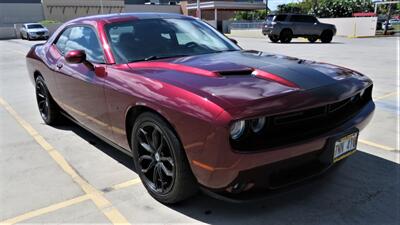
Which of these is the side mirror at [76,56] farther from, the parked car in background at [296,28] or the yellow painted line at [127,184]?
the parked car in background at [296,28]

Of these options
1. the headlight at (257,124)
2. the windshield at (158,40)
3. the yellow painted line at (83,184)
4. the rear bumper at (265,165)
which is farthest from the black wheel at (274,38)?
the headlight at (257,124)

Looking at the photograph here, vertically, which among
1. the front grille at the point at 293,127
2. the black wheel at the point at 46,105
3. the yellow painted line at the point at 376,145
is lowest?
the yellow painted line at the point at 376,145

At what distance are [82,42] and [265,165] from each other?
2775mm

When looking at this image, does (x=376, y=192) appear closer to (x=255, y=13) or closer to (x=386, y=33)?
(x=386, y=33)

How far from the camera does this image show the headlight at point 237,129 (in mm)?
2611

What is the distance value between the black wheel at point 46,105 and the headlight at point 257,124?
3615 mm

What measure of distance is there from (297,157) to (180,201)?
1.02 m

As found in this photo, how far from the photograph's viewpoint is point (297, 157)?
276 cm

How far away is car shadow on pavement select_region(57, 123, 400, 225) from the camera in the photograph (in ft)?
9.90

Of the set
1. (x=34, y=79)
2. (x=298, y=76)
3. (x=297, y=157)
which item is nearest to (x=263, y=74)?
(x=298, y=76)

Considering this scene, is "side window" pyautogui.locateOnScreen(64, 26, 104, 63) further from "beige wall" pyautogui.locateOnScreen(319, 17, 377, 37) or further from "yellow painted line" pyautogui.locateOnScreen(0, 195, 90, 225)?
"beige wall" pyautogui.locateOnScreen(319, 17, 377, 37)

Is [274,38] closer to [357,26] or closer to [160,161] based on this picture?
[357,26]

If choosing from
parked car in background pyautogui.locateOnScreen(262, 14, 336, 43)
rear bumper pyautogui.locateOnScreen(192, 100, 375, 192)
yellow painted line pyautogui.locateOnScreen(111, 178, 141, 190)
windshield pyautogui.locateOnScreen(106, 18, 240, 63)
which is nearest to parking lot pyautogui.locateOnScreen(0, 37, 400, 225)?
yellow painted line pyautogui.locateOnScreen(111, 178, 141, 190)

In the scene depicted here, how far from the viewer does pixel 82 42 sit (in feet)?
14.7
